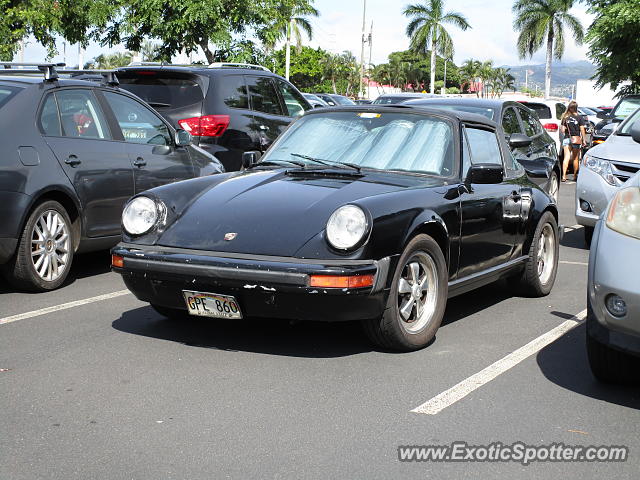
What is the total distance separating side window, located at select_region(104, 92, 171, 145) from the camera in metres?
8.76

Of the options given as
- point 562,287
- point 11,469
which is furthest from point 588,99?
point 11,469

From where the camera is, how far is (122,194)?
8.46 meters

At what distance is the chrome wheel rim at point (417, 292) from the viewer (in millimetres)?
5836

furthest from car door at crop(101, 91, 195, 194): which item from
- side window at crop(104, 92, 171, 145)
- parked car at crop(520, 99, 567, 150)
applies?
parked car at crop(520, 99, 567, 150)

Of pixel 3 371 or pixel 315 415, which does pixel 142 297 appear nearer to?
pixel 3 371

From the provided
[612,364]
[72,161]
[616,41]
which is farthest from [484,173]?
[616,41]

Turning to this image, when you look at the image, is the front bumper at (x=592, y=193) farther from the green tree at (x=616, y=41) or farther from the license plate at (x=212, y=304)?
the green tree at (x=616, y=41)

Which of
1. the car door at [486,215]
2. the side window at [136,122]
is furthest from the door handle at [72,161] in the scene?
the car door at [486,215]

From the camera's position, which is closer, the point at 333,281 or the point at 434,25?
the point at 333,281

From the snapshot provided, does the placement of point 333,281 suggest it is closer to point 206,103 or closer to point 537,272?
point 537,272

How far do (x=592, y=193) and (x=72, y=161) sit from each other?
5509mm

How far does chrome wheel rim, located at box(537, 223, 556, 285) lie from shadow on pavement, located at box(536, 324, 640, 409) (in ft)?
4.58

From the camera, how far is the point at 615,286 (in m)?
4.74

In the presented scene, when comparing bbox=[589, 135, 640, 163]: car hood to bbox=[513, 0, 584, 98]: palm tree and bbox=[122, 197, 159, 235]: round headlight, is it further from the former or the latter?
bbox=[513, 0, 584, 98]: palm tree
